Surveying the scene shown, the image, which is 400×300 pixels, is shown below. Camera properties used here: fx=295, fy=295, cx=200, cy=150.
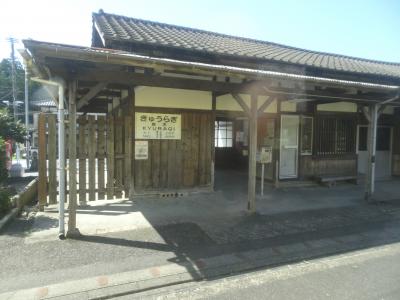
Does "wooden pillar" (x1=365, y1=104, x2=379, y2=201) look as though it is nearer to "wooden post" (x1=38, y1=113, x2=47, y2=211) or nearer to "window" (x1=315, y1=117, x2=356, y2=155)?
"window" (x1=315, y1=117, x2=356, y2=155)

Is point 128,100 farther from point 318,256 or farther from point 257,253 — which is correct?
point 318,256

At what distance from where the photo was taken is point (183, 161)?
7.33 meters

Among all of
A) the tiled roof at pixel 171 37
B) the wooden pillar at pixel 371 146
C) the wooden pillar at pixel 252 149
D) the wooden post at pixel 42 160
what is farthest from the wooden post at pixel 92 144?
the wooden pillar at pixel 371 146

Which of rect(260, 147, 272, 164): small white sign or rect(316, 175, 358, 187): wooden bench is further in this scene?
rect(316, 175, 358, 187): wooden bench

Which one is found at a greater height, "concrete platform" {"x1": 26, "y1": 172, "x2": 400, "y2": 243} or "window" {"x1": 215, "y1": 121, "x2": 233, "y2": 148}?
"window" {"x1": 215, "y1": 121, "x2": 233, "y2": 148}

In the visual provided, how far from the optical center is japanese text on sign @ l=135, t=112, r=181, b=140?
6793 mm

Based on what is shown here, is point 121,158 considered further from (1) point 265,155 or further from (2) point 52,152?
(1) point 265,155

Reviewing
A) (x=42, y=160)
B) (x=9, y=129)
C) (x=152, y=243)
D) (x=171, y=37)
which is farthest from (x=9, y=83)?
(x=152, y=243)

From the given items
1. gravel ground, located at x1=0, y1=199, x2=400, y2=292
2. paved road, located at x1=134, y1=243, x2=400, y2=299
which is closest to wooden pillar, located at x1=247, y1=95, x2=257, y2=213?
gravel ground, located at x1=0, y1=199, x2=400, y2=292

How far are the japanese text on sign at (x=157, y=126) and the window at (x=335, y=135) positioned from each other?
456cm

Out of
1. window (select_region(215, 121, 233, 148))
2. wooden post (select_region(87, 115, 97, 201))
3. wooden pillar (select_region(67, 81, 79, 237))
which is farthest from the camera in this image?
window (select_region(215, 121, 233, 148))

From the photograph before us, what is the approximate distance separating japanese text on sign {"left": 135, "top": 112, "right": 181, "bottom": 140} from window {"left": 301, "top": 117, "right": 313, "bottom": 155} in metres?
4.03

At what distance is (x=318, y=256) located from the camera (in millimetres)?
4141

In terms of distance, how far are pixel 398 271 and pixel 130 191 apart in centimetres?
517
